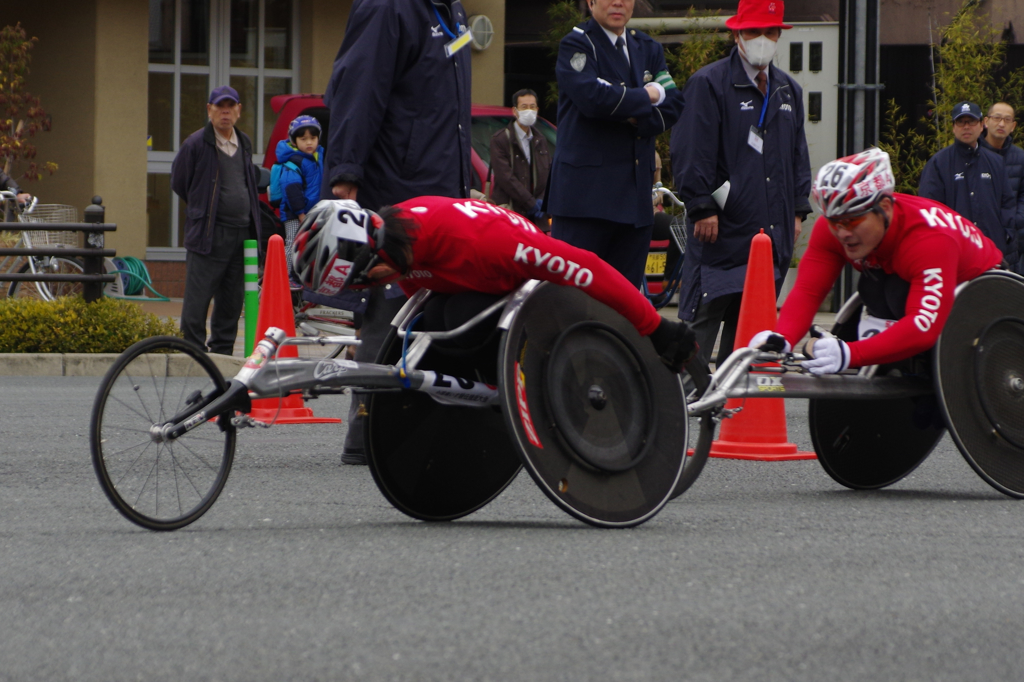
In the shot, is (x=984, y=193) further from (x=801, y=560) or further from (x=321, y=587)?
(x=321, y=587)

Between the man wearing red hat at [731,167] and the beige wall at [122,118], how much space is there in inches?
483

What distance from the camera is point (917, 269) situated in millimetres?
5375

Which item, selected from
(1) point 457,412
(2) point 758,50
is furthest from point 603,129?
(1) point 457,412

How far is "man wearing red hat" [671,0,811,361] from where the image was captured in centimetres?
734

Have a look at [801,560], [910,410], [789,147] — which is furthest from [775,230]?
[801,560]

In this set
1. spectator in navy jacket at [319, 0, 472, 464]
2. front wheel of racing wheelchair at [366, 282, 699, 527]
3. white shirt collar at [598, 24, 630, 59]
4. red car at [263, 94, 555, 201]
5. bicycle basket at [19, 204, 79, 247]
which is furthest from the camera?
bicycle basket at [19, 204, 79, 247]

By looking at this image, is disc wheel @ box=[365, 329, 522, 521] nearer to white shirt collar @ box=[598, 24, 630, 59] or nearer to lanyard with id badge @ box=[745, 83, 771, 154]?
white shirt collar @ box=[598, 24, 630, 59]

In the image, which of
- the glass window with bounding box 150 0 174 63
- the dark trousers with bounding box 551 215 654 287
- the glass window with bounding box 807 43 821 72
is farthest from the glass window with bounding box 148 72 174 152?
the dark trousers with bounding box 551 215 654 287

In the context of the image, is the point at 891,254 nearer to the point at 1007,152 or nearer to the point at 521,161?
the point at 1007,152

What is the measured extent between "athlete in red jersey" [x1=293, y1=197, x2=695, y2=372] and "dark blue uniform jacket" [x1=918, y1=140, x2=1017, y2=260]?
20.5 ft

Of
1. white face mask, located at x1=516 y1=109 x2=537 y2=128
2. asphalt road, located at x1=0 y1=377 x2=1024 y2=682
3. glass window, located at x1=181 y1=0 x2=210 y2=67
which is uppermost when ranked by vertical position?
glass window, located at x1=181 y1=0 x2=210 y2=67

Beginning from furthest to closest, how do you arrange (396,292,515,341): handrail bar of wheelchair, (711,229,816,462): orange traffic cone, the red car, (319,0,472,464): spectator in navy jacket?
the red car → (711,229,816,462): orange traffic cone → (319,0,472,464): spectator in navy jacket → (396,292,515,341): handrail bar of wheelchair

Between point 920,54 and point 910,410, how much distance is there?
46.1ft

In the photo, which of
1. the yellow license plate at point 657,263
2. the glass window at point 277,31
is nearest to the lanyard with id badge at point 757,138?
the yellow license plate at point 657,263
